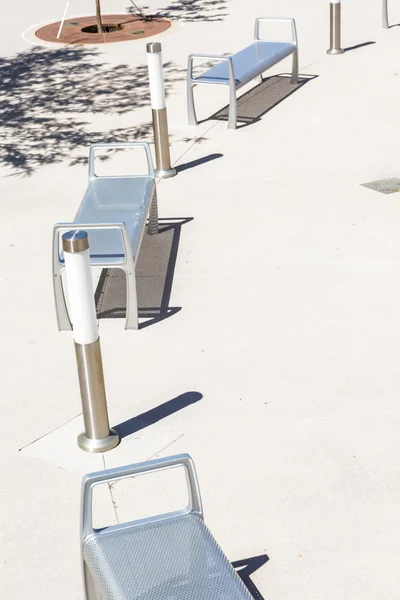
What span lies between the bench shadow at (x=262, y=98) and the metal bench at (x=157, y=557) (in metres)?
7.91

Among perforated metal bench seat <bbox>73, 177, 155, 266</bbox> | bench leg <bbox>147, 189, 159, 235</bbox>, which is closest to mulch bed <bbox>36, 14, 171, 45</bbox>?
bench leg <bbox>147, 189, 159, 235</bbox>

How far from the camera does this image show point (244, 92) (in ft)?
43.9

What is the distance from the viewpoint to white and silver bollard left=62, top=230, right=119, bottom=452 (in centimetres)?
568

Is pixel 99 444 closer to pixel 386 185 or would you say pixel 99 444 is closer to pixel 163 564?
pixel 163 564

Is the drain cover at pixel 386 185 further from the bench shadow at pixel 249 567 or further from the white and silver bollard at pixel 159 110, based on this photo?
the bench shadow at pixel 249 567

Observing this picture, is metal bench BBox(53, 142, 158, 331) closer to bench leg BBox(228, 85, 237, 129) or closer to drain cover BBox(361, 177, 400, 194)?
drain cover BBox(361, 177, 400, 194)

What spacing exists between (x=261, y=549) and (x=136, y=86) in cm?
961

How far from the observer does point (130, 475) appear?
4.71 metres

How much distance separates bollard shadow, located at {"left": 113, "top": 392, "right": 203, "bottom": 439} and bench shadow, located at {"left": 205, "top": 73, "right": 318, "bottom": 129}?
5.99m

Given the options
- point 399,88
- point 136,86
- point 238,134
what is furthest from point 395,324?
point 136,86

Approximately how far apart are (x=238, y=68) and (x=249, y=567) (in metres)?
8.23

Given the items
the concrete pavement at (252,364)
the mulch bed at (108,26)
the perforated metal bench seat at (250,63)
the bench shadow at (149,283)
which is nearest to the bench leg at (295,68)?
the perforated metal bench seat at (250,63)

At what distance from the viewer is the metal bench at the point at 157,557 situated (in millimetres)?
4328

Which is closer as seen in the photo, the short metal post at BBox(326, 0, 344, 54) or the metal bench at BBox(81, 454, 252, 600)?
the metal bench at BBox(81, 454, 252, 600)
